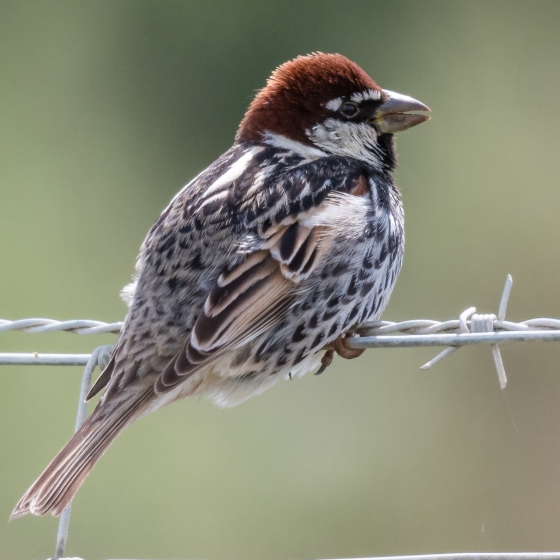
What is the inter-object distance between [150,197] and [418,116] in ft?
20.1

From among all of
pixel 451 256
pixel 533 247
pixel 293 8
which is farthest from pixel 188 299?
pixel 293 8

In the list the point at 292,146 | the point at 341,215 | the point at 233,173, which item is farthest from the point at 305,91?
the point at 341,215

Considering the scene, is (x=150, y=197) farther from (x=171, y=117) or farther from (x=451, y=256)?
(x=451, y=256)

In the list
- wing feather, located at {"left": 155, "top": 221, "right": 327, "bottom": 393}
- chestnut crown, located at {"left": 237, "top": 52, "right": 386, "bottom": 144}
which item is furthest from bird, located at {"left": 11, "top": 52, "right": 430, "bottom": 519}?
chestnut crown, located at {"left": 237, "top": 52, "right": 386, "bottom": 144}

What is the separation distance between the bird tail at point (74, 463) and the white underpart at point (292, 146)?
1347 millimetres

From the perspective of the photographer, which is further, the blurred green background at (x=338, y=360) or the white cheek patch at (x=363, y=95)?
the blurred green background at (x=338, y=360)

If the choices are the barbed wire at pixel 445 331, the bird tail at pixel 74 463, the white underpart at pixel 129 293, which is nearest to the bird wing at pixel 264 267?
the bird tail at pixel 74 463

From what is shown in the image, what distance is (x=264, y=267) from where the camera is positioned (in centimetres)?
458

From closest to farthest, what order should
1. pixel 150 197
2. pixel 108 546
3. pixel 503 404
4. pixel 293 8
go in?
pixel 108 546
pixel 503 404
pixel 150 197
pixel 293 8

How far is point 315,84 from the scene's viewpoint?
17.3 feet

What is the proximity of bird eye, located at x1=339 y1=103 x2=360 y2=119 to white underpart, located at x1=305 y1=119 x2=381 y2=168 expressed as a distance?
39 millimetres

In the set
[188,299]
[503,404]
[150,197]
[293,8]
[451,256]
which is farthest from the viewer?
[293,8]

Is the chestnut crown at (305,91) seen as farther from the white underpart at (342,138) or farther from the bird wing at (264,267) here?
the bird wing at (264,267)

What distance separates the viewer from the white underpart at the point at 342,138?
531 cm
